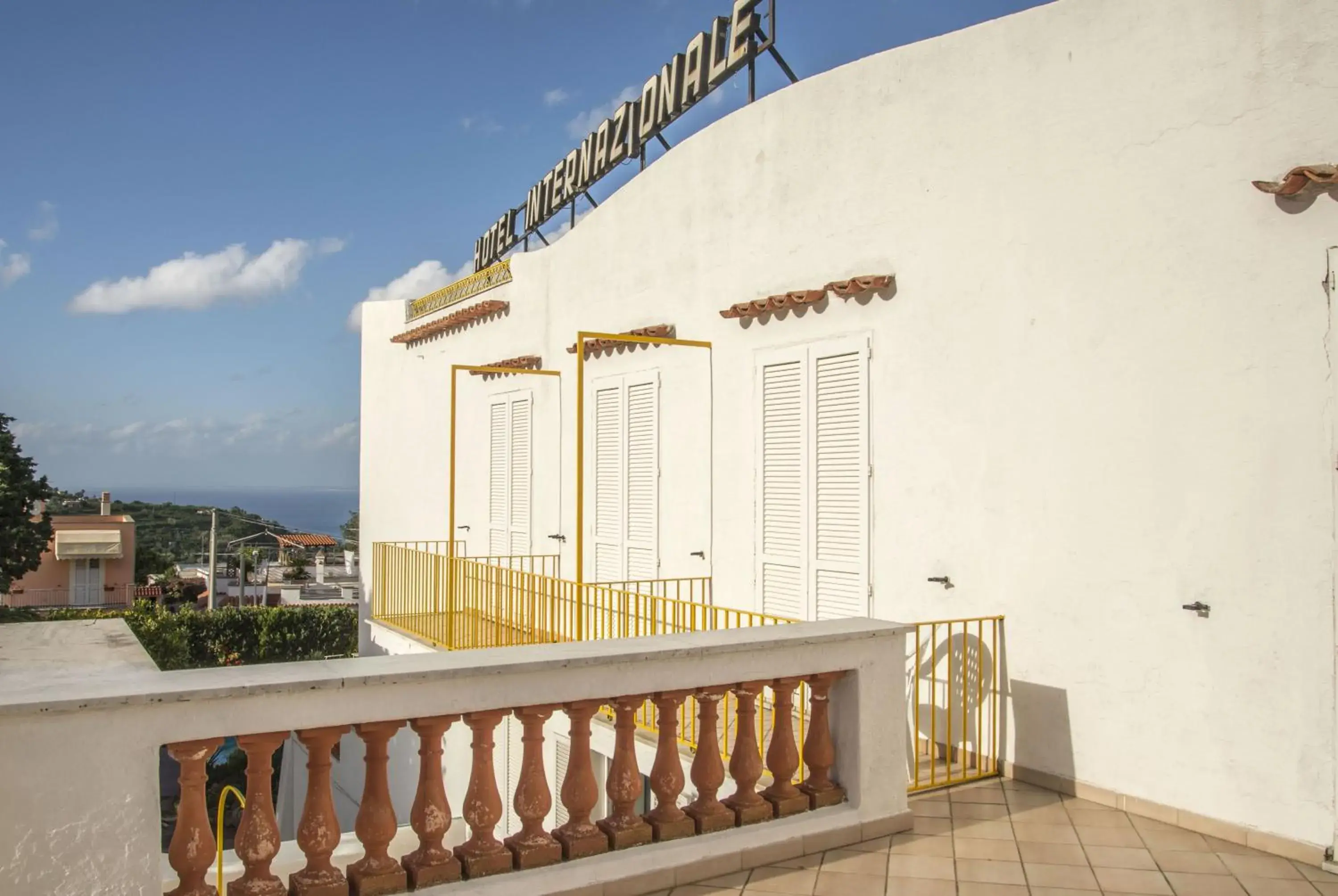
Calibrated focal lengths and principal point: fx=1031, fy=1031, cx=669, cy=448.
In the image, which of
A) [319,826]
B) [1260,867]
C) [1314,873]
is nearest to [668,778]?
[319,826]

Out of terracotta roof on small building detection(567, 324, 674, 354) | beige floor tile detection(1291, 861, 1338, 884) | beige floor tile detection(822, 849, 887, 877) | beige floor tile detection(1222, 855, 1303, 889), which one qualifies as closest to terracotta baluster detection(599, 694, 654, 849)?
beige floor tile detection(822, 849, 887, 877)

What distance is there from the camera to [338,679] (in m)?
3.23

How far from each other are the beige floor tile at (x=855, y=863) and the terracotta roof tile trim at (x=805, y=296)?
4.10m

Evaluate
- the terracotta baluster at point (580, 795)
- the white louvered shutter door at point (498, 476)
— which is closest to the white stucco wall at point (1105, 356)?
the terracotta baluster at point (580, 795)

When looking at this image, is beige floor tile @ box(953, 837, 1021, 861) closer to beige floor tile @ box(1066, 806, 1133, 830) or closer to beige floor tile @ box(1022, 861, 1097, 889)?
beige floor tile @ box(1022, 861, 1097, 889)

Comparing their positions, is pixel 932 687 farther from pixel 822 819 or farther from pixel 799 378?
pixel 799 378

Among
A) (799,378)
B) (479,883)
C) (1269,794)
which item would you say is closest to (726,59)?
(799,378)

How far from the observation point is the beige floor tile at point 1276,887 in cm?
436

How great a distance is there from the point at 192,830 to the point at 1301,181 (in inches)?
209

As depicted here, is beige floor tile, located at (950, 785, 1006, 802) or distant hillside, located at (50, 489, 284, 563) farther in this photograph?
distant hillside, located at (50, 489, 284, 563)

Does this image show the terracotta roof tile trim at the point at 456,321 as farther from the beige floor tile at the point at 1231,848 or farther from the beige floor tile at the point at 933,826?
the beige floor tile at the point at 1231,848

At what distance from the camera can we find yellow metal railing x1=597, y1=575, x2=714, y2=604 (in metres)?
9.12

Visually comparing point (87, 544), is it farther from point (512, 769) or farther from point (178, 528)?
point (178, 528)

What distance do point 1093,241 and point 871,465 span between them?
2.25 meters
